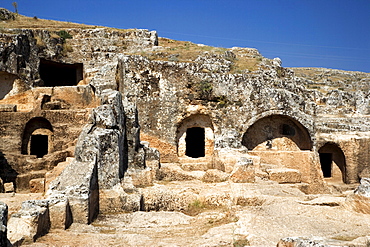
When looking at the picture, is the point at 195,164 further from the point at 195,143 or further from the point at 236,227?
the point at 236,227

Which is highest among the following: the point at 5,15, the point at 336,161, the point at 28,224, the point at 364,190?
the point at 5,15

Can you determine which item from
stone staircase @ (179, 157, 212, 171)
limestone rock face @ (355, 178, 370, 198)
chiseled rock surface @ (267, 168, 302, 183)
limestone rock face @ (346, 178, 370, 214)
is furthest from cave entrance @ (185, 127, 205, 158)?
limestone rock face @ (355, 178, 370, 198)

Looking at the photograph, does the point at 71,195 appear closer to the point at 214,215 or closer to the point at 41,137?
Answer: the point at 214,215

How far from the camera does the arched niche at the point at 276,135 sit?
16.8m

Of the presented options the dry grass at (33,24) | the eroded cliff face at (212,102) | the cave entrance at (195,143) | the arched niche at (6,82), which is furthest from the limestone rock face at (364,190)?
the dry grass at (33,24)

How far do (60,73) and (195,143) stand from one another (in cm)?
1058

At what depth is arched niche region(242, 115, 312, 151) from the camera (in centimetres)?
1681

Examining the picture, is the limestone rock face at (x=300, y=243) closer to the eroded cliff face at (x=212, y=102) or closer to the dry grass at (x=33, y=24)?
the eroded cliff face at (x=212, y=102)

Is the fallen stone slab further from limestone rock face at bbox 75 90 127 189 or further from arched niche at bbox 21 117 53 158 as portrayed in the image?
arched niche at bbox 21 117 53 158

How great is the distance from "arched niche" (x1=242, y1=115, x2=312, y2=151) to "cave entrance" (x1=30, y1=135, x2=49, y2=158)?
29.3 ft

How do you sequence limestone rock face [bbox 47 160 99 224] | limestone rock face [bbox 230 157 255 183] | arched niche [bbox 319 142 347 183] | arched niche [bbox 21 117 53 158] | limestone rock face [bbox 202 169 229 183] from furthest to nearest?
arched niche [bbox 319 142 347 183] → arched niche [bbox 21 117 53 158] → limestone rock face [bbox 202 169 229 183] → limestone rock face [bbox 230 157 255 183] → limestone rock face [bbox 47 160 99 224]

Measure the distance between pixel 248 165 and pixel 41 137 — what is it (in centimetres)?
1038

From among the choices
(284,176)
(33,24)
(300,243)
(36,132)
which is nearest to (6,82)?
(36,132)

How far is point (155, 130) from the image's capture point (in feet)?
51.1
